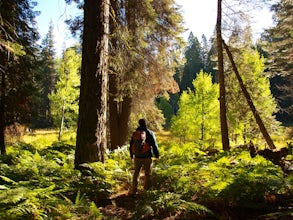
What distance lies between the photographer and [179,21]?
A: 14.1 m

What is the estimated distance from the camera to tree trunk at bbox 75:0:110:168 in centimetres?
675

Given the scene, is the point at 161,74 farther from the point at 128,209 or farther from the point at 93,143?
the point at 128,209

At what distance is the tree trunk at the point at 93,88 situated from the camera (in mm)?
6754

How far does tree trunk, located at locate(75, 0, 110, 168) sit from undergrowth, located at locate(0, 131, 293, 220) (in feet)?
1.51

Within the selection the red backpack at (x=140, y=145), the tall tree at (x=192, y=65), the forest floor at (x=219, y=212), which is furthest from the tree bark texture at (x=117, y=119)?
the tall tree at (x=192, y=65)

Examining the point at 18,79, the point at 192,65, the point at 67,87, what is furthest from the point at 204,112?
the point at 192,65

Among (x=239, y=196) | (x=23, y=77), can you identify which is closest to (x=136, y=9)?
(x=23, y=77)

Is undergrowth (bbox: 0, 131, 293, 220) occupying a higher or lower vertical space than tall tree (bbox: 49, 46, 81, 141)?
lower

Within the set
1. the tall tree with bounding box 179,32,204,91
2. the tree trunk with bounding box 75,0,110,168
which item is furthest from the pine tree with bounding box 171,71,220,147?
the tall tree with bounding box 179,32,204,91

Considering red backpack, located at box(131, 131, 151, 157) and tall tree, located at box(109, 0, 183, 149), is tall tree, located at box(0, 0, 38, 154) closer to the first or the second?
tall tree, located at box(109, 0, 183, 149)

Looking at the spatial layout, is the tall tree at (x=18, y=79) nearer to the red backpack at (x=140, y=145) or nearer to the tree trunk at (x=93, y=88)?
the tree trunk at (x=93, y=88)

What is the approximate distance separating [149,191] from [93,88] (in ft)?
9.02

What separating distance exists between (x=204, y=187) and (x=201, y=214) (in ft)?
3.70

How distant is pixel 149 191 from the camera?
5457 mm
